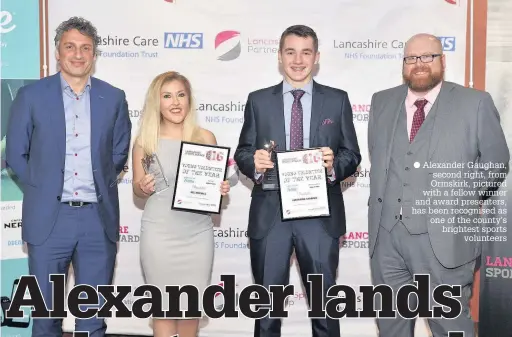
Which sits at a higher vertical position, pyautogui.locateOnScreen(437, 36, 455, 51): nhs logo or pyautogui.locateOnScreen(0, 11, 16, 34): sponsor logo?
pyautogui.locateOnScreen(0, 11, 16, 34): sponsor logo

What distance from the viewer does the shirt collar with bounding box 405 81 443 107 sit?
4.10 metres

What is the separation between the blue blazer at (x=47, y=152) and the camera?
13.4 ft

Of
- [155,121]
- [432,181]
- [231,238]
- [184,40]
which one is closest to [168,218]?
[155,121]

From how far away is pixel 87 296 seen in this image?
4168 mm

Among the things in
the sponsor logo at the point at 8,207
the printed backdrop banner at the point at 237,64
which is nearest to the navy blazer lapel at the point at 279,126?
the printed backdrop banner at the point at 237,64

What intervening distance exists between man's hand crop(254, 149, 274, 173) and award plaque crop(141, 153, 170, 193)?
0.63 meters

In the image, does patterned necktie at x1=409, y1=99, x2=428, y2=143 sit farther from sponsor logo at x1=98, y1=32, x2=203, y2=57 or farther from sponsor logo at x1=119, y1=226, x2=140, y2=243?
sponsor logo at x1=119, y1=226, x2=140, y2=243

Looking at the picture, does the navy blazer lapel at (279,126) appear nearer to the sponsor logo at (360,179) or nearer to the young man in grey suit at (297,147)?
the young man in grey suit at (297,147)

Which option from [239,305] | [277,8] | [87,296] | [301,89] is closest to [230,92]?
[277,8]

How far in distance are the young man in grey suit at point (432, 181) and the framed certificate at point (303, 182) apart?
0.35 m

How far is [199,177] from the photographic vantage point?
421 centimetres

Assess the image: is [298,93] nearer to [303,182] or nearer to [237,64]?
[303,182]

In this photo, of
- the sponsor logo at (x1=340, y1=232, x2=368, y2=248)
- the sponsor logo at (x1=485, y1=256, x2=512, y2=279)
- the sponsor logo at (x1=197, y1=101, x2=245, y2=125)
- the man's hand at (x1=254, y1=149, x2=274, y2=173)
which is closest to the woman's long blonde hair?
the man's hand at (x1=254, y1=149, x2=274, y2=173)

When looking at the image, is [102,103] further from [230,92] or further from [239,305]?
[239,305]
